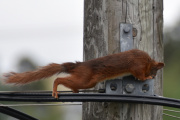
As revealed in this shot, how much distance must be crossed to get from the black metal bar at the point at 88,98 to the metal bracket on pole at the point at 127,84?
11.2 inches

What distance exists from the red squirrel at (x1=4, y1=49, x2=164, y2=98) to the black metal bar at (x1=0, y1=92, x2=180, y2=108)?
0.37m

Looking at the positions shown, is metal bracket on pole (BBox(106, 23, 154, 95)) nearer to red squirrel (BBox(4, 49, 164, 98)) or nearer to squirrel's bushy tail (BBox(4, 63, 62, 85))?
red squirrel (BBox(4, 49, 164, 98))

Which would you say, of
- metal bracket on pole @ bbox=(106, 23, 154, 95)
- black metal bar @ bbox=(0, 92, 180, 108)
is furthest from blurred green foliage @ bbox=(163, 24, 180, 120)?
black metal bar @ bbox=(0, 92, 180, 108)

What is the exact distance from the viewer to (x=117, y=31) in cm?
328

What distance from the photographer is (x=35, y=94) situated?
2973 mm

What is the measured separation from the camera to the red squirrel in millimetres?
3340

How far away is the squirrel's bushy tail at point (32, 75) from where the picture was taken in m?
3.39

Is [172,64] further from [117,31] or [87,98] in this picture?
[87,98]

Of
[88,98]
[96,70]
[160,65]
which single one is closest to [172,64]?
[160,65]

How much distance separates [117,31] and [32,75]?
71 cm

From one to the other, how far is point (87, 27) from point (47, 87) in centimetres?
1051

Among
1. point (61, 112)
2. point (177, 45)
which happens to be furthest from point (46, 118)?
point (177, 45)

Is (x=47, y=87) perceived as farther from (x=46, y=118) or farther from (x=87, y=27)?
(x=87, y=27)

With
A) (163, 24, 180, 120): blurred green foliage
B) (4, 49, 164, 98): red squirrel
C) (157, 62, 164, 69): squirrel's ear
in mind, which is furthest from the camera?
(163, 24, 180, 120): blurred green foliage
